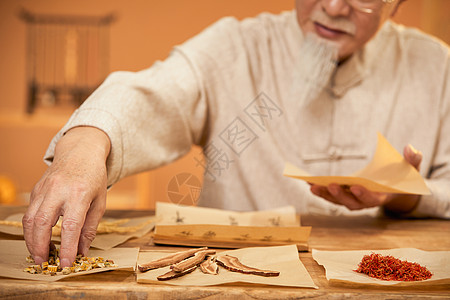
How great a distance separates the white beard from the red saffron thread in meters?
0.86

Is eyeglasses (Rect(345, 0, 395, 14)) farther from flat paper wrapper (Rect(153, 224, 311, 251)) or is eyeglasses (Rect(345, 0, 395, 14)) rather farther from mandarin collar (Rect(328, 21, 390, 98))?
flat paper wrapper (Rect(153, 224, 311, 251))

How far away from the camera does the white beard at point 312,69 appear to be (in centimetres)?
157

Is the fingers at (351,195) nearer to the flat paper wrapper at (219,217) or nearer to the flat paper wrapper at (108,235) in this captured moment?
the flat paper wrapper at (219,217)

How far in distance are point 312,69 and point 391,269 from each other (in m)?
0.93

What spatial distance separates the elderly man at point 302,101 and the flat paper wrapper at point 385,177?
0.24 m

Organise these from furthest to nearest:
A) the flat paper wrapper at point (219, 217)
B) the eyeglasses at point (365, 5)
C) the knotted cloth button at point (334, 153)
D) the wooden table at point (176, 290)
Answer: the knotted cloth button at point (334, 153), the eyeglasses at point (365, 5), the flat paper wrapper at point (219, 217), the wooden table at point (176, 290)

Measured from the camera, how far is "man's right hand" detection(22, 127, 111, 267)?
825mm

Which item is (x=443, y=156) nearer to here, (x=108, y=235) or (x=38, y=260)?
(x=108, y=235)

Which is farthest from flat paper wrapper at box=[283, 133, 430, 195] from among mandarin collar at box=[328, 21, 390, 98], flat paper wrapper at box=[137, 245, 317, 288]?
mandarin collar at box=[328, 21, 390, 98]

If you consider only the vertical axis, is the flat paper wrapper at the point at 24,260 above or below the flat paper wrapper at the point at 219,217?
above

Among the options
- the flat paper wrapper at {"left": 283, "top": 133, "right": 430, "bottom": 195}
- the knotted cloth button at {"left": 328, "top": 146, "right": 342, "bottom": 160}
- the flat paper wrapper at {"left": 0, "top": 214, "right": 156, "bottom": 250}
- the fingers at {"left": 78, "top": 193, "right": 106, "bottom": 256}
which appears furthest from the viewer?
the knotted cloth button at {"left": 328, "top": 146, "right": 342, "bottom": 160}

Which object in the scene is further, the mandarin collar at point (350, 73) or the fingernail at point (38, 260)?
the mandarin collar at point (350, 73)

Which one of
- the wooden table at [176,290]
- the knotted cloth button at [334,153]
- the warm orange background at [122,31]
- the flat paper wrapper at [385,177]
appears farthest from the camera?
the warm orange background at [122,31]

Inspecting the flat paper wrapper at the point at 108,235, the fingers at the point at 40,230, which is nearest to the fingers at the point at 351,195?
the flat paper wrapper at the point at 108,235
